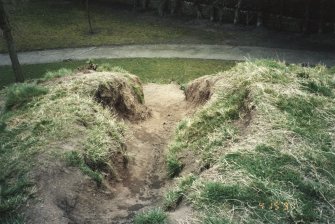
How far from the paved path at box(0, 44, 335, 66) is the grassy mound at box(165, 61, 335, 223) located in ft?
28.4

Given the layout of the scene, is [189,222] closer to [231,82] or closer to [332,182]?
[332,182]

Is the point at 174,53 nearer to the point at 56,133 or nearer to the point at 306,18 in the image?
the point at 306,18

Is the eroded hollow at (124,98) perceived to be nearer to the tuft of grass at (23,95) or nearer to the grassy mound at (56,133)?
the grassy mound at (56,133)

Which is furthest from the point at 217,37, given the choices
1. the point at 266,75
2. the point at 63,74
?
the point at 266,75

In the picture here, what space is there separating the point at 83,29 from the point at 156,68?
25.4ft

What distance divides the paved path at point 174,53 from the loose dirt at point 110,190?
9.63 meters

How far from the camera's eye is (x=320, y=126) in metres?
8.92

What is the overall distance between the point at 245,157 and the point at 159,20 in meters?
19.5

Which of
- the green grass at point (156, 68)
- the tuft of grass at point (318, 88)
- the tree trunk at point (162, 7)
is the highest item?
the tuft of grass at point (318, 88)

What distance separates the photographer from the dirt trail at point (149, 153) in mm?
8812

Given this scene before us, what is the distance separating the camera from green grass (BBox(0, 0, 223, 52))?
23797 millimetres

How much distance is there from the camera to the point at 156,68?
19.9m

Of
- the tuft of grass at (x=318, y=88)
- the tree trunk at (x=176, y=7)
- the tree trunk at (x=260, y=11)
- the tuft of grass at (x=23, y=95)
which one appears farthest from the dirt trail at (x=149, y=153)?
the tree trunk at (x=176, y=7)

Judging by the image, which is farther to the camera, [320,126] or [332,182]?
[320,126]
